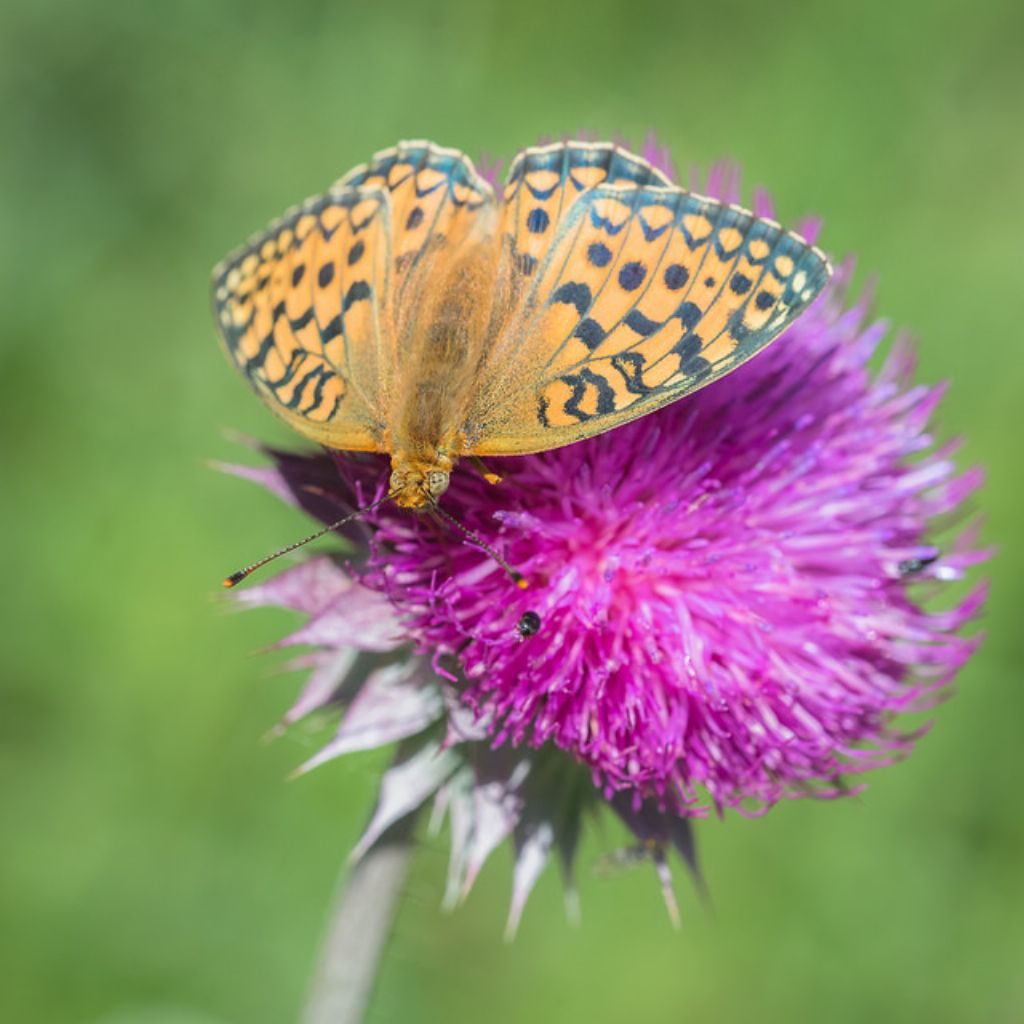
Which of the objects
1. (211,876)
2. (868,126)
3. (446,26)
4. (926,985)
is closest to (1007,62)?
(868,126)

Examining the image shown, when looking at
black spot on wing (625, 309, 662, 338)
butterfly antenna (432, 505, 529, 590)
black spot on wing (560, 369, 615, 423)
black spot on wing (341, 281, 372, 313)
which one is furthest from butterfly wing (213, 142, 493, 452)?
black spot on wing (625, 309, 662, 338)

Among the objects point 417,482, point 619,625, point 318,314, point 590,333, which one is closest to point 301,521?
point 318,314

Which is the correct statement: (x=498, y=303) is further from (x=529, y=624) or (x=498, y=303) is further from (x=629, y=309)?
(x=529, y=624)

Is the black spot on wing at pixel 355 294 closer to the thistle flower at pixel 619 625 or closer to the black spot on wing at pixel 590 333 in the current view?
the thistle flower at pixel 619 625

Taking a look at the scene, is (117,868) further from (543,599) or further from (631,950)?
(543,599)

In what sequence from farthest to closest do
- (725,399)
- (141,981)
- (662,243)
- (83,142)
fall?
(83,142)
(141,981)
(725,399)
(662,243)

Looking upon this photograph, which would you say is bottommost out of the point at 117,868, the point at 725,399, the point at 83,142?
the point at 117,868

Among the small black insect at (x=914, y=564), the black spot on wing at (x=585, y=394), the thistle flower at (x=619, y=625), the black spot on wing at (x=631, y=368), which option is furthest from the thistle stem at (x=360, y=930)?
the small black insect at (x=914, y=564)
